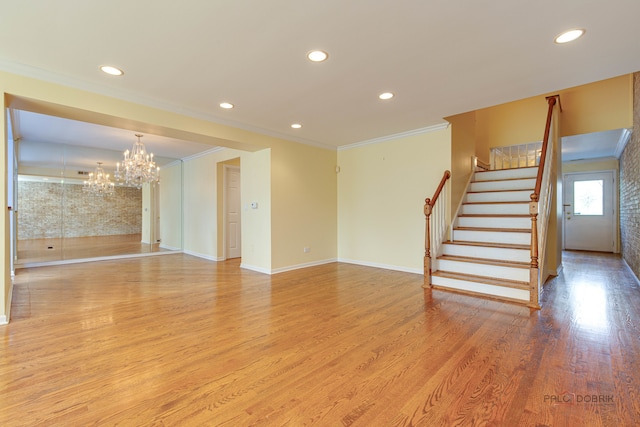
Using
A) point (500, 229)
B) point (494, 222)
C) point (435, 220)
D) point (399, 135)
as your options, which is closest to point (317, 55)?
point (399, 135)

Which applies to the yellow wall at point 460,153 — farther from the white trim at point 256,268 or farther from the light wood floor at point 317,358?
the white trim at point 256,268

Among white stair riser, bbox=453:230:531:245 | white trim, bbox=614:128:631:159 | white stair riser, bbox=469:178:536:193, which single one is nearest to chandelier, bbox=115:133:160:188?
white stair riser, bbox=453:230:531:245

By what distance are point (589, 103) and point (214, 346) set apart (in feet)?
24.7

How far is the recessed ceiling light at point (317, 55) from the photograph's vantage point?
8.48ft

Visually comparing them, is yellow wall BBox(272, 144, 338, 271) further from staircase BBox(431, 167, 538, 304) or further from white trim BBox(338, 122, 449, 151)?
staircase BBox(431, 167, 538, 304)

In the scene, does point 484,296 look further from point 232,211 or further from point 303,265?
point 232,211

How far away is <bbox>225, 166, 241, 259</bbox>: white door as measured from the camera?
698cm

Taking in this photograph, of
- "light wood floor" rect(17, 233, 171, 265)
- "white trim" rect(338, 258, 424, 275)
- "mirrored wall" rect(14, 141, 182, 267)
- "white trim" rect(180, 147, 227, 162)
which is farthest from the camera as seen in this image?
"white trim" rect(180, 147, 227, 162)

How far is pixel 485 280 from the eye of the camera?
12.9ft

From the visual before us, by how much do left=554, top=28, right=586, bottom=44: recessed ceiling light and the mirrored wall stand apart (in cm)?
803

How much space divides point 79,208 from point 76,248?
1.12 metres

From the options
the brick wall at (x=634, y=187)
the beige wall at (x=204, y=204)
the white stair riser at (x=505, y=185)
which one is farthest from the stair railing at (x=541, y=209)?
the beige wall at (x=204, y=204)

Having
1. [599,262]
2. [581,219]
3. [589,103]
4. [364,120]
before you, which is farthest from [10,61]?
[581,219]

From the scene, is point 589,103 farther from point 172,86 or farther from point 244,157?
point 172,86
